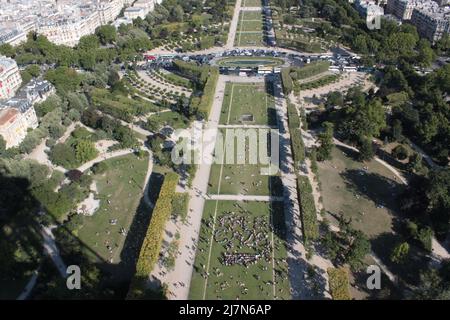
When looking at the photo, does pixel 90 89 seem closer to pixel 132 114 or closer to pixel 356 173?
pixel 132 114

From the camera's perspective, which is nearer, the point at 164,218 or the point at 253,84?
the point at 164,218

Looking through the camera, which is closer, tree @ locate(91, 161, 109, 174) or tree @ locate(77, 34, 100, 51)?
tree @ locate(91, 161, 109, 174)

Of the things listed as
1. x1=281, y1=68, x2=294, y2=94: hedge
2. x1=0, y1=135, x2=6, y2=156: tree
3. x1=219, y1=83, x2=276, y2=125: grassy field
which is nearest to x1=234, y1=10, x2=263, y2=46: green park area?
x1=281, y1=68, x2=294, y2=94: hedge

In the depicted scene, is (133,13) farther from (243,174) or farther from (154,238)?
(154,238)

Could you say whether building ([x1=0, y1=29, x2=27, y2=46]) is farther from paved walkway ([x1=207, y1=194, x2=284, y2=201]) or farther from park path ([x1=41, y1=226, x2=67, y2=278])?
paved walkway ([x1=207, y1=194, x2=284, y2=201])

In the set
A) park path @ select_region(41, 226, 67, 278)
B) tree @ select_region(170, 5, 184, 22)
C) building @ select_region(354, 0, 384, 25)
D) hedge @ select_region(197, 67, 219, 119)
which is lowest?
park path @ select_region(41, 226, 67, 278)

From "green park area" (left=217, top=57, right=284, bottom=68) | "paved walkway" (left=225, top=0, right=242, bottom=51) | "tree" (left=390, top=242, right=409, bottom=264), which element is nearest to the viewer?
"tree" (left=390, top=242, right=409, bottom=264)

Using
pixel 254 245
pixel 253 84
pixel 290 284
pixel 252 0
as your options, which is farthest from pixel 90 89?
pixel 252 0
